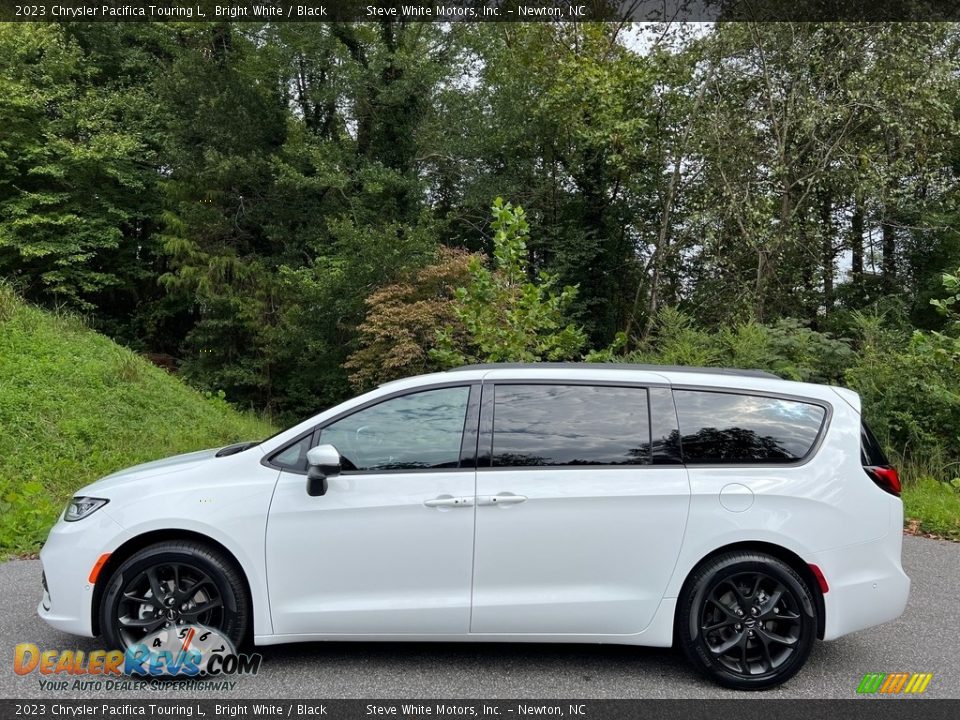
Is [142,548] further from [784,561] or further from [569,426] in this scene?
[784,561]

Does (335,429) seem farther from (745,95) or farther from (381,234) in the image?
(745,95)

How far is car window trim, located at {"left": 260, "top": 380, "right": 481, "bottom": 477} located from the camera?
4156 millimetres

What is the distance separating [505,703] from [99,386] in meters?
11.2

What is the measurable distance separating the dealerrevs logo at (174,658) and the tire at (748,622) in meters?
2.39

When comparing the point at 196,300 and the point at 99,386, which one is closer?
the point at 99,386

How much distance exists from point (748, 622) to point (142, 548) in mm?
3248

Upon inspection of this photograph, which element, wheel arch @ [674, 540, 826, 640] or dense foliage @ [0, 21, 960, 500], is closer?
wheel arch @ [674, 540, 826, 640]

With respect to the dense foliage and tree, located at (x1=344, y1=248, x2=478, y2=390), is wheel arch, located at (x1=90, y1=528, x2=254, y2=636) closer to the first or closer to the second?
the dense foliage

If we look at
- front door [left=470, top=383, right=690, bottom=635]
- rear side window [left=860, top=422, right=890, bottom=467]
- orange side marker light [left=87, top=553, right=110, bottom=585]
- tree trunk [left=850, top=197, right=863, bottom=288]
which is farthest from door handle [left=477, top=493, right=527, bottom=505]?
tree trunk [left=850, top=197, right=863, bottom=288]

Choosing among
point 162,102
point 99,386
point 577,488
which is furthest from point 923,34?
point 162,102

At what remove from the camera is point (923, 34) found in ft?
52.1

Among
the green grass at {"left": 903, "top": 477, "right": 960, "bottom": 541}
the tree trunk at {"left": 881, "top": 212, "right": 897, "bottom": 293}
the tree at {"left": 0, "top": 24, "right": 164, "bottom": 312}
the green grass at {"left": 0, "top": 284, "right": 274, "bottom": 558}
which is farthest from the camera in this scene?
the tree trunk at {"left": 881, "top": 212, "right": 897, "bottom": 293}

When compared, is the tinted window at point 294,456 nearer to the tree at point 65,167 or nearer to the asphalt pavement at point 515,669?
the asphalt pavement at point 515,669

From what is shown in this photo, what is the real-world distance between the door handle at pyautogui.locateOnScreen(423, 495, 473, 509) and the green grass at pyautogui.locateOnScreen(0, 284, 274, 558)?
4.66m
